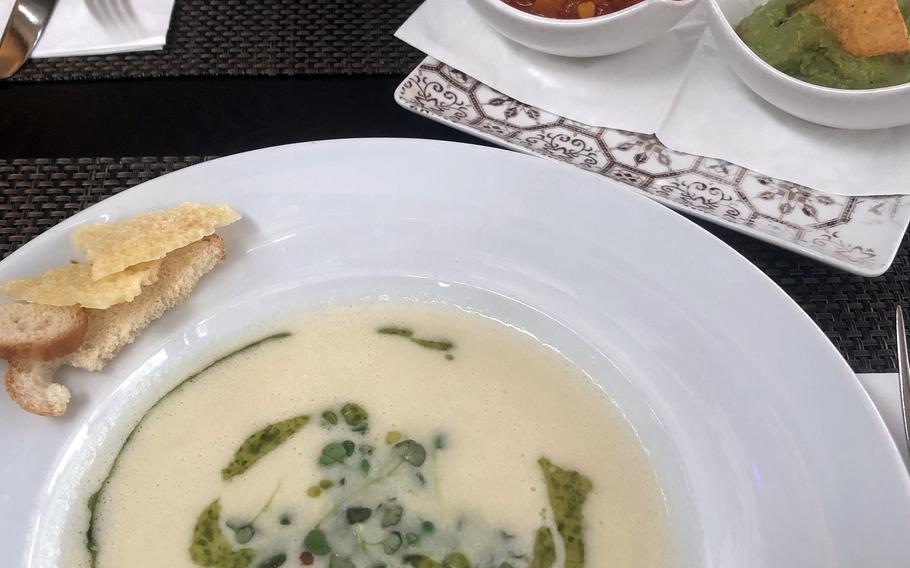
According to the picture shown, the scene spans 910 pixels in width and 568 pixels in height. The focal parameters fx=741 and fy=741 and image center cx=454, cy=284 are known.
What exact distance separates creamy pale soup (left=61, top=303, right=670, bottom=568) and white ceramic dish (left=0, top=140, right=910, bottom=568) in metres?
0.04

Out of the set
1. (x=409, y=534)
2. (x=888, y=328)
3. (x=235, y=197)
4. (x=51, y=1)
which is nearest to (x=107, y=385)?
(x=235, y=197)

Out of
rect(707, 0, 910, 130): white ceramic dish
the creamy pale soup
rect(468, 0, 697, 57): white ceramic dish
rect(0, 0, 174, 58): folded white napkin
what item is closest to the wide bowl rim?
rect(468, 0, 697, 57): white ceramic dish

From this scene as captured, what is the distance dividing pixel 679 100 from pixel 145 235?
1072mm

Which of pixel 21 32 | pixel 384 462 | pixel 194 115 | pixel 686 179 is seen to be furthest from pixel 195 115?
pixel 686 179

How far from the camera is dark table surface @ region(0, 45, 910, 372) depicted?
1.51 meters

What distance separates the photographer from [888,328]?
3.98 feet

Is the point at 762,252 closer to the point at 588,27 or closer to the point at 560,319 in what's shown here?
the point at 560,319

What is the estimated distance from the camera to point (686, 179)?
1.41 meters

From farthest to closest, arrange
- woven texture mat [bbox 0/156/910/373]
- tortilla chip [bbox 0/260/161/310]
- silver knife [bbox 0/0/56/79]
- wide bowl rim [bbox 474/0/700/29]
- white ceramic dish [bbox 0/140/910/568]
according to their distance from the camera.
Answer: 1. silver knife [bbox 0/0/56/79]
2. wide bowl rim [bbox 474/0/700/29]
3. woven texture mat [bbox 0/156/910/373]
4. tortilla chip [bbox 0/260/161/310]
5. white ceramic dish [bbox 0/140/910/568]

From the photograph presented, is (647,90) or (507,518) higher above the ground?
(647,90)

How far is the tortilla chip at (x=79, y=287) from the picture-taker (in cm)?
106

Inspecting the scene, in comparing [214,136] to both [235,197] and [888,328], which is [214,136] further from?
[888,328]

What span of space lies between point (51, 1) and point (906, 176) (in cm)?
187

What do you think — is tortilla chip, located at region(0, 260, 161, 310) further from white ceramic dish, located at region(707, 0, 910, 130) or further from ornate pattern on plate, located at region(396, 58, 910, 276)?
white ceramic dish, located at region(707, 0, 910, 130)
